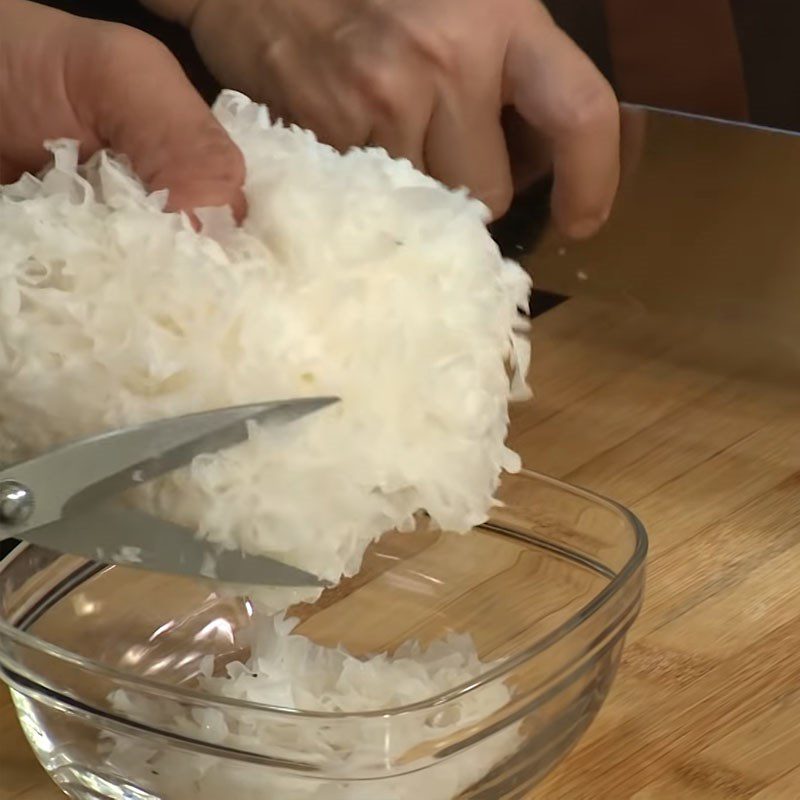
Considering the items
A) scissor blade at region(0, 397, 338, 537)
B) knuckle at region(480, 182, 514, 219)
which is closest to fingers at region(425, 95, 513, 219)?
knuckle at region(480, 182, 514, 219)

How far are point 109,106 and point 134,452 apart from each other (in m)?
0.17

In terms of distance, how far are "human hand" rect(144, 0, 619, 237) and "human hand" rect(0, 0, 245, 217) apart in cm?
21

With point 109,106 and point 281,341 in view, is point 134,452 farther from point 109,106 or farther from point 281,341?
point 109,106

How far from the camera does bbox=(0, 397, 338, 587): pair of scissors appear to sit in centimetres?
41

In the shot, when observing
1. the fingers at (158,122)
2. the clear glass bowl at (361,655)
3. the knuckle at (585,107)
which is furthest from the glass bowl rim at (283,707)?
the knuckle at (585,107)

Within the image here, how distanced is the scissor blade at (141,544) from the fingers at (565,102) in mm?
373

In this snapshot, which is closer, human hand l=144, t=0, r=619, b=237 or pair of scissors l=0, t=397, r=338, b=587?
pair of scissors l=0, t=397, r=338, b=587

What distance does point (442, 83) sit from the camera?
733 mm

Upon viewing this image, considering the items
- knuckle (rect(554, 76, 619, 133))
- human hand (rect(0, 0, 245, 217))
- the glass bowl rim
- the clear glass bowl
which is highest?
human hand (rect(0, 0, 245, 217))

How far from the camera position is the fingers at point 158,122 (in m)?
0.47

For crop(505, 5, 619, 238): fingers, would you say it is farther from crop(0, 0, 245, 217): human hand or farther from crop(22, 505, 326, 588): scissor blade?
crop(22, 505, 326, 588): scissor blade

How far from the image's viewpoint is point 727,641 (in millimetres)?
572

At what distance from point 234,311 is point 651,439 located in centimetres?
36

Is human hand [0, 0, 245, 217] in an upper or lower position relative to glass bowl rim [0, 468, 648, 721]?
upper
